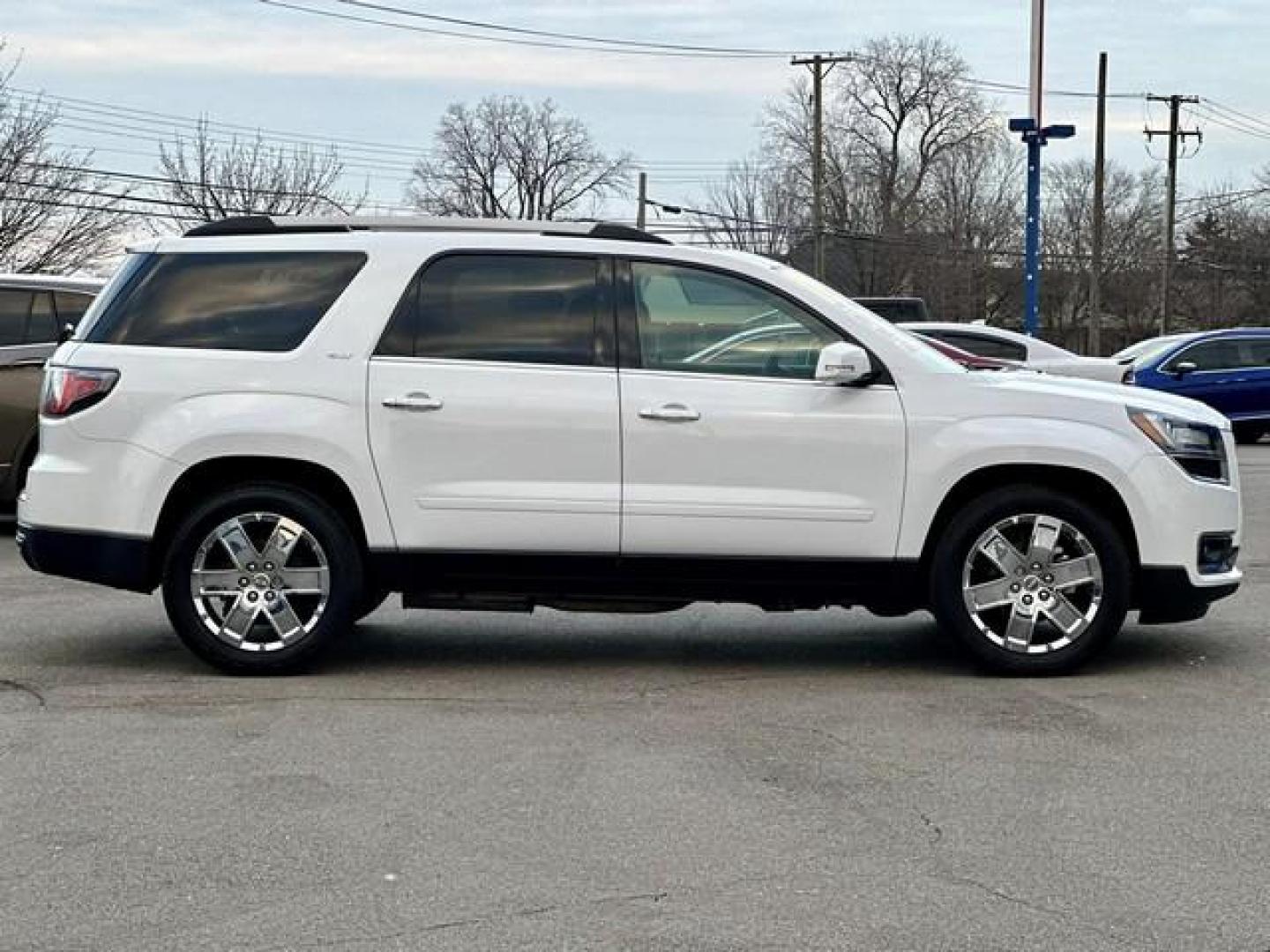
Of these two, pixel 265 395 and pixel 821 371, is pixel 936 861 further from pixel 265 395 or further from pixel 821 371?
pixel 265 395

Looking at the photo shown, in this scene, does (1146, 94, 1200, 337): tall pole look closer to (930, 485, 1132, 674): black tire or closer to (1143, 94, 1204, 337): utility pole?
(1143, 94, 1204, 337): utility pole

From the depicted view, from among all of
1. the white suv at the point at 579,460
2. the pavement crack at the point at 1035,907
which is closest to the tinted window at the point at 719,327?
the white suv at the point at 579,460

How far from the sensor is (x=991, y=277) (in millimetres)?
68750

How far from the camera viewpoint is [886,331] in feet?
21.8

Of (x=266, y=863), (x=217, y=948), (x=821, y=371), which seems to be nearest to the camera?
(x=217, y=948)

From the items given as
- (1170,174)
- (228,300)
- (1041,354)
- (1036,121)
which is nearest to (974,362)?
(228,300)

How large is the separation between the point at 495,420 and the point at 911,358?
1.80 meters

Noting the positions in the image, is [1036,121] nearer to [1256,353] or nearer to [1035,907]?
[1256,353]

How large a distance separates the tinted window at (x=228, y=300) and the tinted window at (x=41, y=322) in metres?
5.03

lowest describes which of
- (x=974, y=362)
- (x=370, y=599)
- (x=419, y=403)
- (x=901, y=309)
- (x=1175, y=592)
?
(x=370, y=599)

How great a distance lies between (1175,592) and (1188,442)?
66cm

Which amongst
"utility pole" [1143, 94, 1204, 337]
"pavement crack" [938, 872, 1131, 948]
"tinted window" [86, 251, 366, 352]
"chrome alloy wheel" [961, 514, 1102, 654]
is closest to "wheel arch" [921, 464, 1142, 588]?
"chrome alloy wheel" [961, 514, 1102, 654]

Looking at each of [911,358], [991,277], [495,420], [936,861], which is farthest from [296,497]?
[991,277]

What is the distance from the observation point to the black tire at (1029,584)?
6.54m
